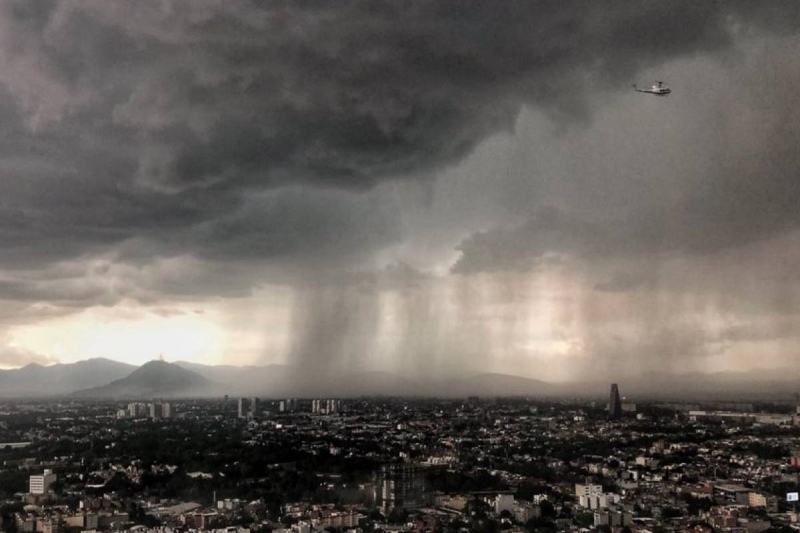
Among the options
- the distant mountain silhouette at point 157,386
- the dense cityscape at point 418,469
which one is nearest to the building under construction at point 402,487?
the dense cityscape at point 418,469

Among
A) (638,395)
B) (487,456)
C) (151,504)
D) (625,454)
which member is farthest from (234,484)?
(638,395)

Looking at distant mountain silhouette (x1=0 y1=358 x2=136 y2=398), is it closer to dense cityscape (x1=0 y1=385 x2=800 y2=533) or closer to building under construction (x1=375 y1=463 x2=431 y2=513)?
dense cityscape (x1=0 y1=385 x2=800 y2=533)

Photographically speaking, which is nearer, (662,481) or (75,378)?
(662,481)

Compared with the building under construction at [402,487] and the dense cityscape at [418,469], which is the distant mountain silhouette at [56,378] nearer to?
the dense cityscape at [418,469]

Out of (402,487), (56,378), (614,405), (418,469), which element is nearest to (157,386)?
(56,378)

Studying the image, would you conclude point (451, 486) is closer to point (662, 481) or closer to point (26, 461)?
point (662, 481)

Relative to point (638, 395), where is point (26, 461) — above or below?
below

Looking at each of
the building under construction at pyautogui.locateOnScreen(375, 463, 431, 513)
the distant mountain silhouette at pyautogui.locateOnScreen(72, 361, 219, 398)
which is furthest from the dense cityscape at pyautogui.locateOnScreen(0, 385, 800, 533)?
the distant mountain silhouette at pyautogui.locateOnScreen(72, 361, 219, 398)
